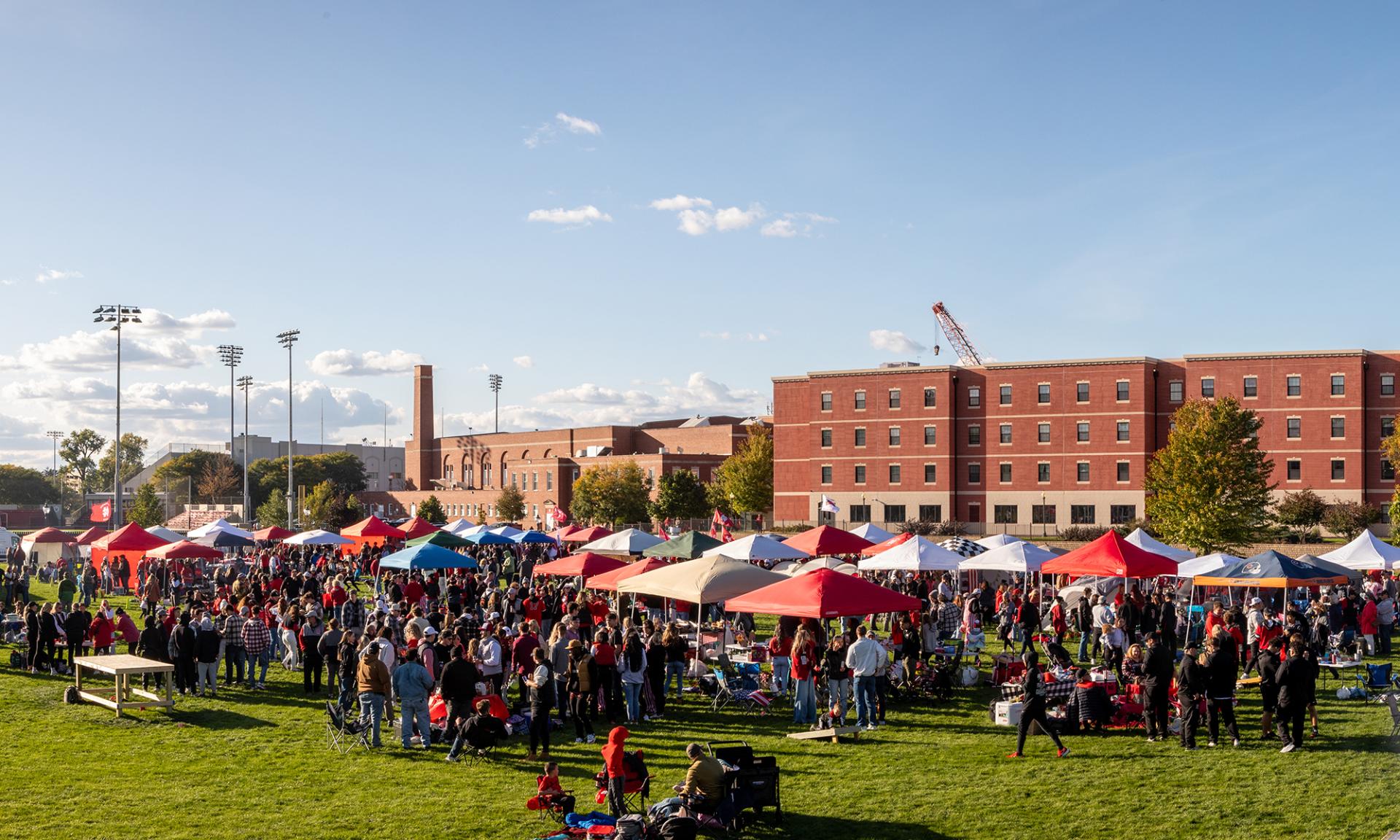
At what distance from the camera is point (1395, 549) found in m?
31.6

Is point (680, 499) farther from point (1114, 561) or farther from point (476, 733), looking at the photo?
point (476, 733)

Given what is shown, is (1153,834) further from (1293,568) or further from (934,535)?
(934,535)

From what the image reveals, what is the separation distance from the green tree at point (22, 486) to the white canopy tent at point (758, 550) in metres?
153

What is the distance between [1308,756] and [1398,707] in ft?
6.23

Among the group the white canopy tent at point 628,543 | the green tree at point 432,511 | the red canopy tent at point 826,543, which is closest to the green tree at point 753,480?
the green tree at point 432,511

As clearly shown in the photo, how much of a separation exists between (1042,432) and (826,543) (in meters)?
48.5

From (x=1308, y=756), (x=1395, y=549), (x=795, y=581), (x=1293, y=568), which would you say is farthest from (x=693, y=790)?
(x=1395, y=549)

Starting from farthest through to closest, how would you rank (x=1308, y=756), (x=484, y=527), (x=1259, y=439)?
1. (x=1259, y=439)
2. (x=484, y=527)
3. (x=1308, y=756)

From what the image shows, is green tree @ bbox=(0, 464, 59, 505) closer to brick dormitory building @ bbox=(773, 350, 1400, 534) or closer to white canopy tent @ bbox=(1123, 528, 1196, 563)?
brick dormitory building @ bbox=(773, 350, 1400, 534)

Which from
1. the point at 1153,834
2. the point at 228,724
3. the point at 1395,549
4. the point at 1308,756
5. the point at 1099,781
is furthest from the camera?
the point at 1395,549

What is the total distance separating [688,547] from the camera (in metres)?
30.6

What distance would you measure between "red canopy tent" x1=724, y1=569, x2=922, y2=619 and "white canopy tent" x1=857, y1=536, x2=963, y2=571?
10717 mm

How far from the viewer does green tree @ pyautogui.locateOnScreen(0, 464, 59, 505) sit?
157 m

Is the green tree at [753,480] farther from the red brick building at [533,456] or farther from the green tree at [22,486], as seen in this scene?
the green tree at [22,486]
